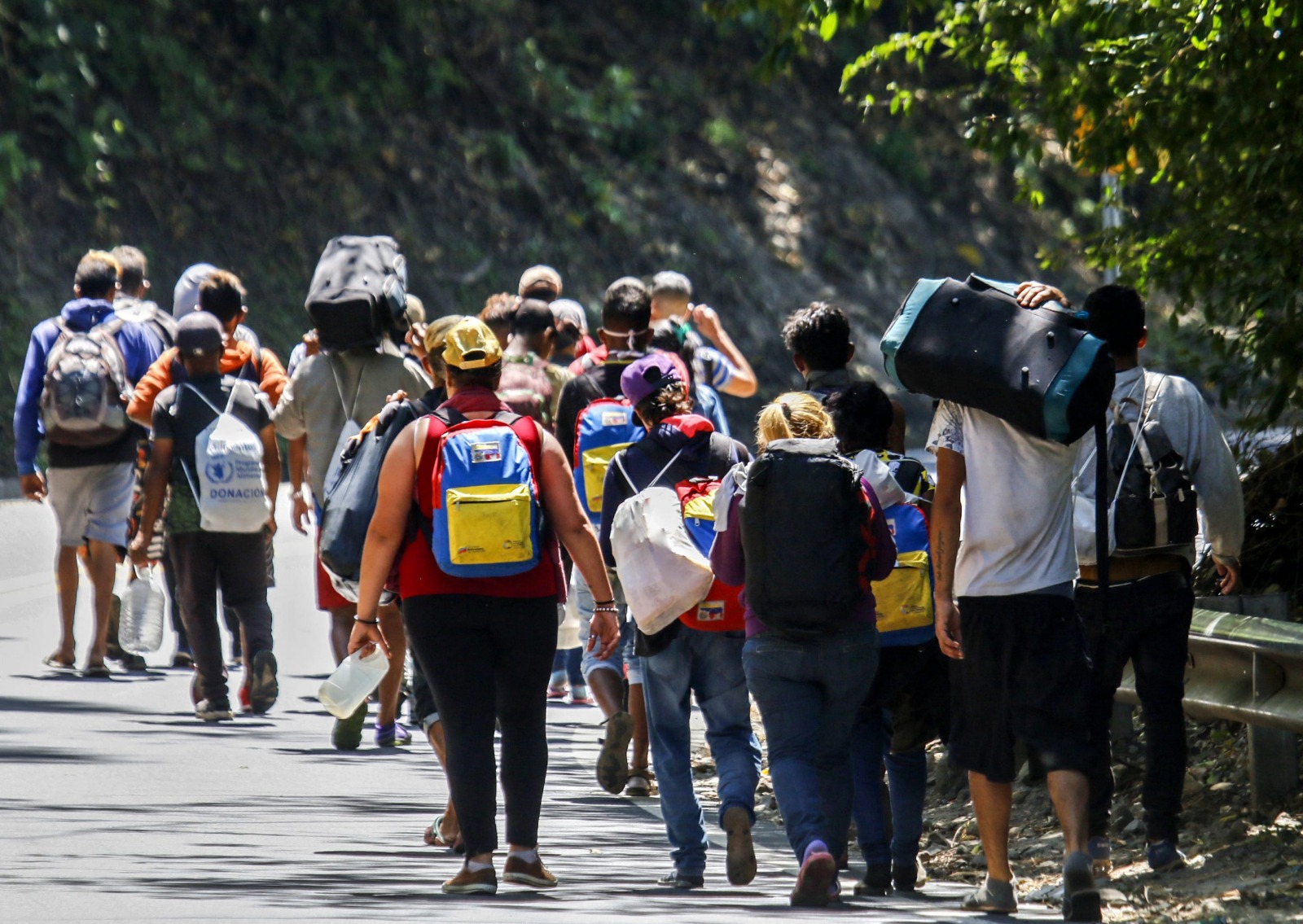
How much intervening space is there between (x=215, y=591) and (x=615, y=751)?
3457mm

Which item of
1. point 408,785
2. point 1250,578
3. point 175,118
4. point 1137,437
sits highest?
point 175,118

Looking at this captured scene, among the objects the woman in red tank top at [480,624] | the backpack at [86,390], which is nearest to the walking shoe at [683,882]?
the woman in red tank top at [480,624]

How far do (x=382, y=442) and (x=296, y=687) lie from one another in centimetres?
513

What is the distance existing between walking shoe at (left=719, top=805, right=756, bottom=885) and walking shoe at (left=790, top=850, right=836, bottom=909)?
445mm

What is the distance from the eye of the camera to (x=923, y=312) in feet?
21.6

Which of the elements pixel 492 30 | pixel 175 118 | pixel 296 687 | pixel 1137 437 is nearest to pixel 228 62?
pixel 175 118

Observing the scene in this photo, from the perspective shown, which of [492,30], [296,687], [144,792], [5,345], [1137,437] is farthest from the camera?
[492,30]

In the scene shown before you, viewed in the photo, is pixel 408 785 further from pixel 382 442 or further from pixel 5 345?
pixel 5 345

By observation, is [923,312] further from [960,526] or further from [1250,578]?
[1250,578]

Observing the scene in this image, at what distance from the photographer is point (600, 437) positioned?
359 inches

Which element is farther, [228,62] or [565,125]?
[565,125]

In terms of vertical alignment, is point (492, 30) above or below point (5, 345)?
above

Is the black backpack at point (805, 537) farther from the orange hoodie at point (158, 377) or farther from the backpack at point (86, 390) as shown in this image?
the backpack at point (86, 390)

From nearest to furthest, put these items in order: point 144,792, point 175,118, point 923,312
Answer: point 923,312
point 144,792
point 175,118
